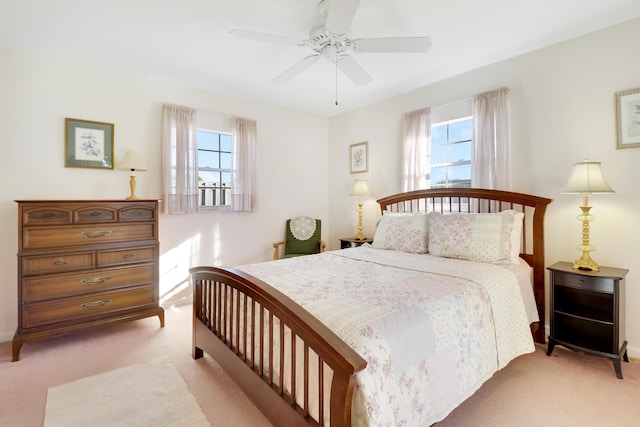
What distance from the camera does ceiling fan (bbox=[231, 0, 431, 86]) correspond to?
192 centimetres

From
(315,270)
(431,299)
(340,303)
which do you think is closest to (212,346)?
(315,270)

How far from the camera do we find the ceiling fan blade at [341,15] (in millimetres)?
1787

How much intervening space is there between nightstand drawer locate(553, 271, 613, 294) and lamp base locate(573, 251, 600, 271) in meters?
0.14

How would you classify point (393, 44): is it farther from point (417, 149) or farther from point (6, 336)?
point (6, 336)

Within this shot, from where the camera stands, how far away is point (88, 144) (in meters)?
3.15

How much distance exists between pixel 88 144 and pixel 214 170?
4.37 feet

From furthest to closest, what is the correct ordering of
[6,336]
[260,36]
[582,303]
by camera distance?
[6,336], [582,303], [260,36]

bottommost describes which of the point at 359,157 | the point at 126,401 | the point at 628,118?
the point at 126,401

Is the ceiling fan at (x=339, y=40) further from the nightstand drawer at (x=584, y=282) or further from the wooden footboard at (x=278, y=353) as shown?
the nightstand drawer at (x=584, y=282)

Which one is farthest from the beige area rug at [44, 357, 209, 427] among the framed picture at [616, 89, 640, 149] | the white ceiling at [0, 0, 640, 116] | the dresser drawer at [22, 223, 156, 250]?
the framed picture at [616, 89, 640, 149]

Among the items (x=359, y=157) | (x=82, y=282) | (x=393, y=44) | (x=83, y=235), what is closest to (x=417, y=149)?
(x=359, y=157)

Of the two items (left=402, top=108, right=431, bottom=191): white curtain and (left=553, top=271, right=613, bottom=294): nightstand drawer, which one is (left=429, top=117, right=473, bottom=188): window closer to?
(left=402, top=108, right=431, bottom=191): white curtain

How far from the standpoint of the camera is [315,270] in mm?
2371

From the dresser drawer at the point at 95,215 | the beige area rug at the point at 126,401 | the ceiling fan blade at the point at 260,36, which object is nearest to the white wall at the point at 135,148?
the dresser drawer at the point at 95,215
